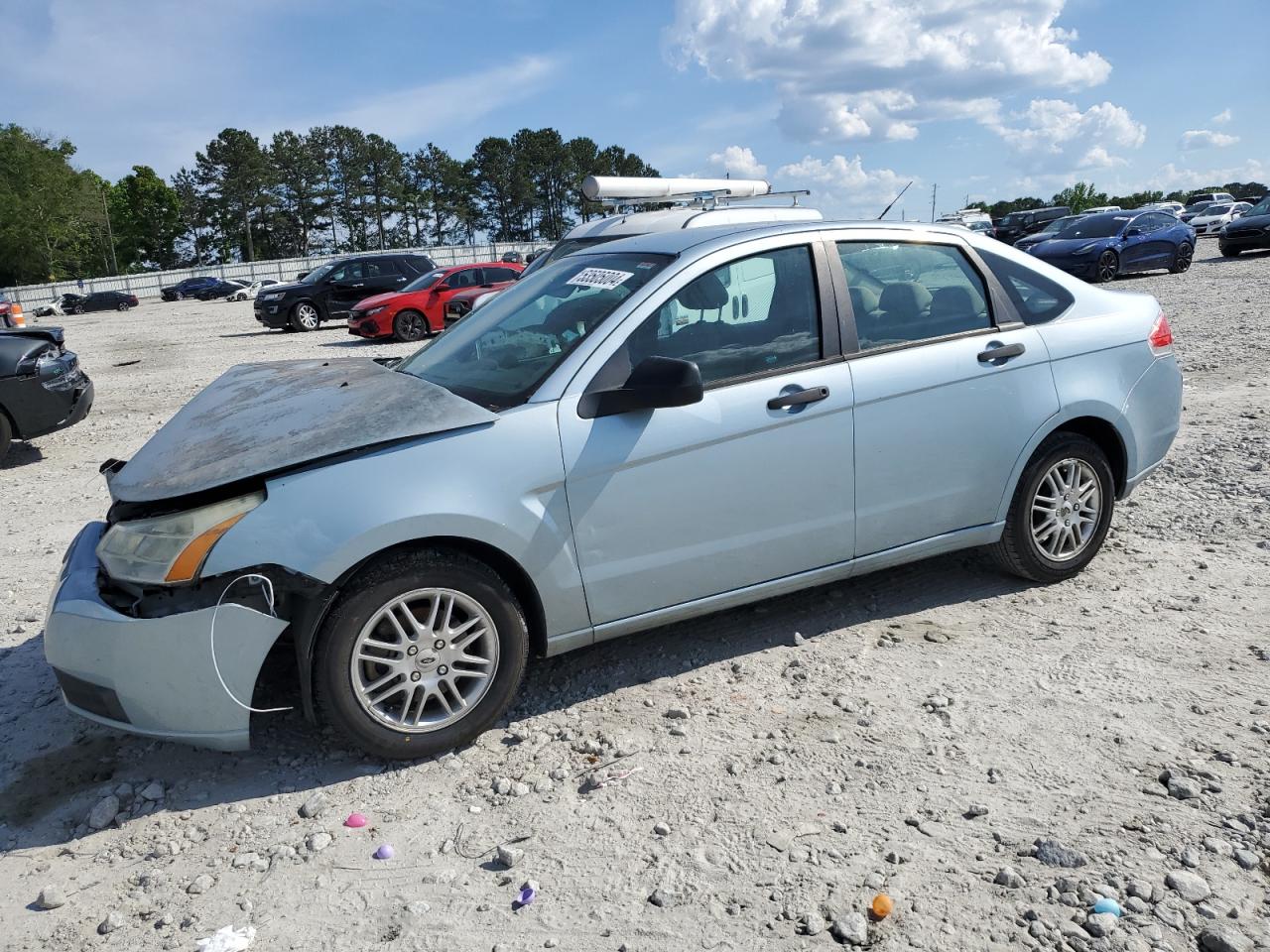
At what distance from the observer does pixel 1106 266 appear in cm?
2186

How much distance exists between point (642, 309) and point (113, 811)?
2470mm

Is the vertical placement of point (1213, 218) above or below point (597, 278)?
above

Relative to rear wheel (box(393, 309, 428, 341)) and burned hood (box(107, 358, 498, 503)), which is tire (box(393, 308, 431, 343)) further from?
burned hood (box(107, 358, 498, 503))

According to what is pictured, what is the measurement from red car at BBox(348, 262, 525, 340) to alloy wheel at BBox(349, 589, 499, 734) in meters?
16.5

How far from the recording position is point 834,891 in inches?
104

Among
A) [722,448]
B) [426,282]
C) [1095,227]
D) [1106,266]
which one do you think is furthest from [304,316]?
[722,448]

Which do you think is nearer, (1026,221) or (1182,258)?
(1182,258)

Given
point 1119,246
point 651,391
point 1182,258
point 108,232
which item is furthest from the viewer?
point 108,232

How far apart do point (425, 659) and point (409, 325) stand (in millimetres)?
16723

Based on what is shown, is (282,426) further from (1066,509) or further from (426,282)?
(426,282)

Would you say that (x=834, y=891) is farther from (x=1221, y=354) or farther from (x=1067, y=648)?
(x=1221, y=354)

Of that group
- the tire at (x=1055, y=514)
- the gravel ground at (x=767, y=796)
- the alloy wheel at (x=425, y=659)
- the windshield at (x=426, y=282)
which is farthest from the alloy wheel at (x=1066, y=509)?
the windshield at (x=426, y=282)

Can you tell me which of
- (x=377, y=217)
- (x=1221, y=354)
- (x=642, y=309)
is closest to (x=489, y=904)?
(x=642, y=309)

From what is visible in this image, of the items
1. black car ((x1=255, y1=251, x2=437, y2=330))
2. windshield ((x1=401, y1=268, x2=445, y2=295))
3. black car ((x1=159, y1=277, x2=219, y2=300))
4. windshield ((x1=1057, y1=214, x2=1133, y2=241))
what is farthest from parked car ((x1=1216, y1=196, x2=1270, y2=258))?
black car ((x1=159, y1=277, x2=219, y2=300))
